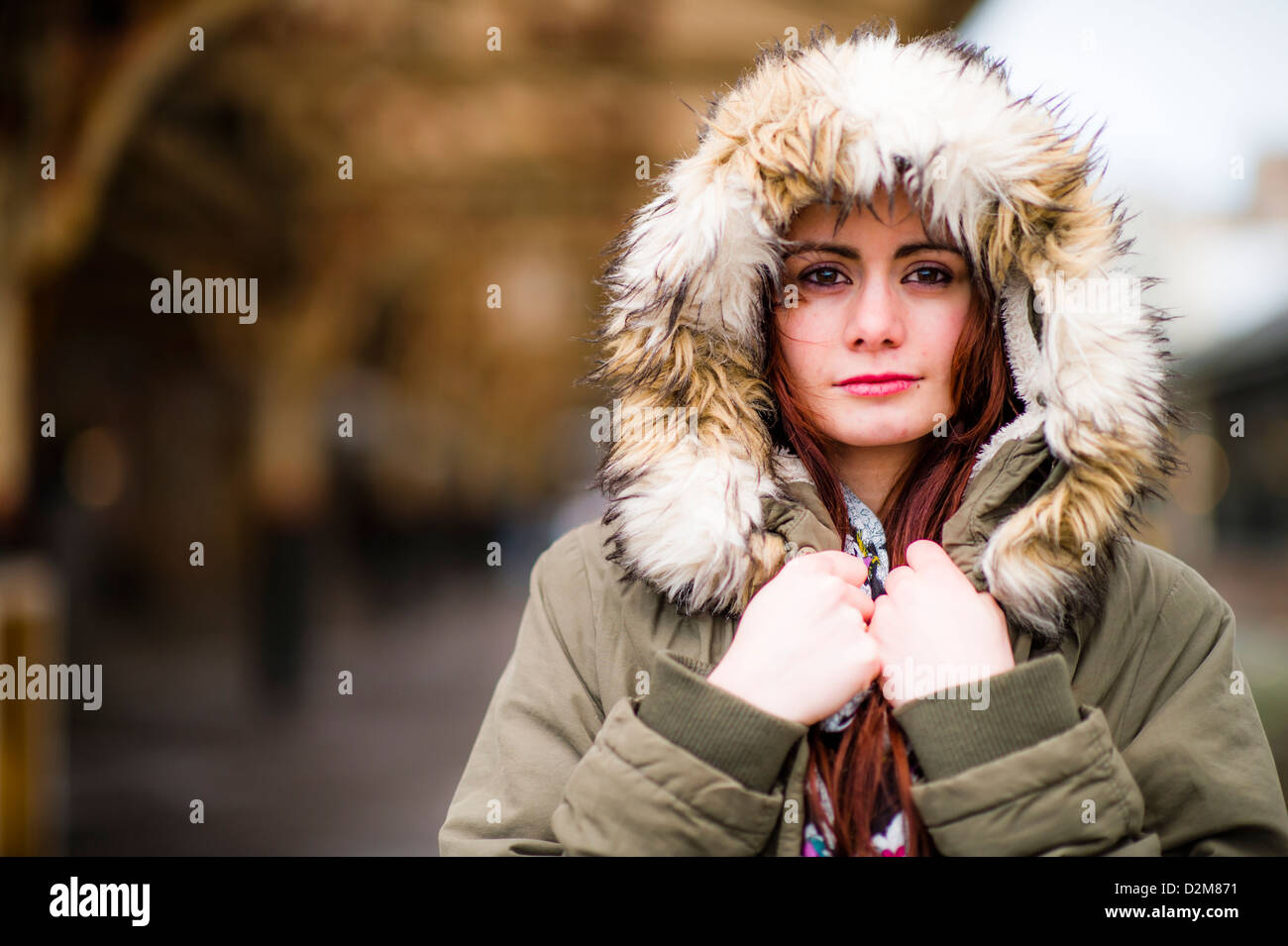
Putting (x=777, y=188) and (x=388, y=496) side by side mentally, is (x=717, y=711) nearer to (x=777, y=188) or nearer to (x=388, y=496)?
(x=777, y=188)

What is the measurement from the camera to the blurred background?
17.6 feet

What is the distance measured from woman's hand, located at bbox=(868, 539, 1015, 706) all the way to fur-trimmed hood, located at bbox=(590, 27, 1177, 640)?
6 centimetres

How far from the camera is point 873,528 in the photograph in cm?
173

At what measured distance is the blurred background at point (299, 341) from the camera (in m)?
5.36

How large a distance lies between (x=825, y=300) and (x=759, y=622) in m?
0.53

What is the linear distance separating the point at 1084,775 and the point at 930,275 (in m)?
0.78

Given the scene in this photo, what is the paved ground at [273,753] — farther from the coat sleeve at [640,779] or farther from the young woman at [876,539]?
the young woman at [876,539]
